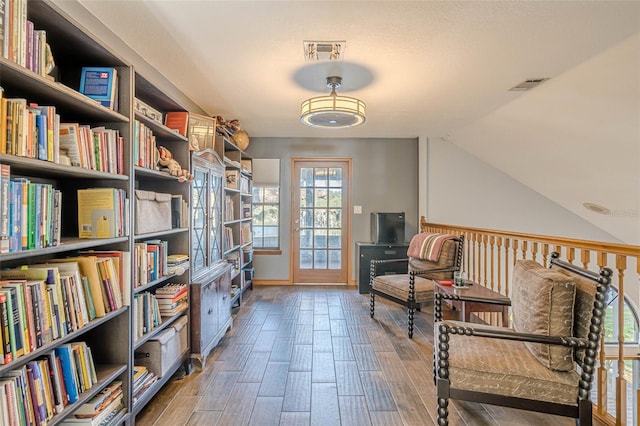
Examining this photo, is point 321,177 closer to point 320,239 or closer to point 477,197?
point 320,239

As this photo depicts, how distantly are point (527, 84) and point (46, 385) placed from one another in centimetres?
383

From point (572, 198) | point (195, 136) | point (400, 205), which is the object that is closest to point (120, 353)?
point (195, 136)

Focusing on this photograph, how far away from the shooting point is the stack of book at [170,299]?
216 cm

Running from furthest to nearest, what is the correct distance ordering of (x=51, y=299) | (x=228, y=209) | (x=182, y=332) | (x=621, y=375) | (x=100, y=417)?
(x=228, y=209), (x=182, y=332), (x=621, y=375), (x=100, y=417), (x=51, y=299)

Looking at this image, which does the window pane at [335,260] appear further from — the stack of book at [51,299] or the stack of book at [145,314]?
the stack of book at [51,299]

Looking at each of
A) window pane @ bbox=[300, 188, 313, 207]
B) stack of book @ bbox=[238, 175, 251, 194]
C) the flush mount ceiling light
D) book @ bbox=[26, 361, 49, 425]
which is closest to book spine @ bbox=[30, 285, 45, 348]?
book @ bbox=[26, 361, 49, 425]

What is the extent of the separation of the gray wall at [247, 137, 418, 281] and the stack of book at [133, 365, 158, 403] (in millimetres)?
3119

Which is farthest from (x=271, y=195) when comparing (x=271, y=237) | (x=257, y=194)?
(x=271, y=237)

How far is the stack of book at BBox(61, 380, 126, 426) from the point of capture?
1466 mm

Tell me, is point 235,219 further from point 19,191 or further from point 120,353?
point 19,191

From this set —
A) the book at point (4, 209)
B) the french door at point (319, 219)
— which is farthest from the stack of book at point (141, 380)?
the french door at point (319, 219)

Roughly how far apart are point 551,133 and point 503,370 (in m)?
3.13

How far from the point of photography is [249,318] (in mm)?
3498

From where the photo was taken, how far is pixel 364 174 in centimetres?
507
